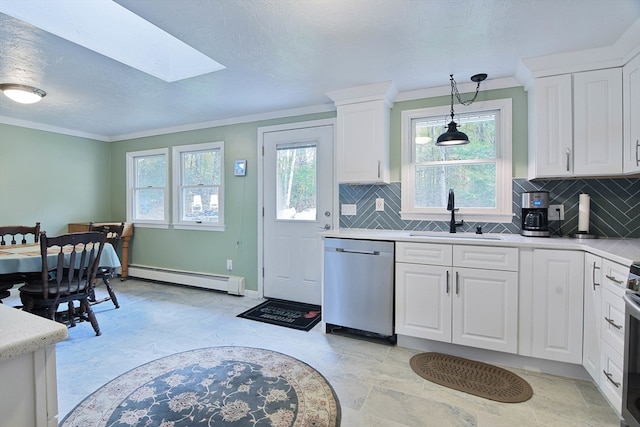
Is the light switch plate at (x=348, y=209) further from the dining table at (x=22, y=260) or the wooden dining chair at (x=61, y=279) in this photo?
the dining table at (x=22, y=260)

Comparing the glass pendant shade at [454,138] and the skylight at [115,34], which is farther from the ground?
the skylight at [115,34]

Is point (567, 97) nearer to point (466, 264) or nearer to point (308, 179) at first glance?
point (466, 264)

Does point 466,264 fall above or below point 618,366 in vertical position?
above

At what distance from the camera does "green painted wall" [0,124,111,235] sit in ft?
13.3

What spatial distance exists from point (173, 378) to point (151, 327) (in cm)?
107

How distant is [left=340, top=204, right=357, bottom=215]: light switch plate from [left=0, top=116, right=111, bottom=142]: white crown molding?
14.3 ft

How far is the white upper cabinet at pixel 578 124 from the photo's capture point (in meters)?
2.21

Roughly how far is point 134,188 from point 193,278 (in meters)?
1.90

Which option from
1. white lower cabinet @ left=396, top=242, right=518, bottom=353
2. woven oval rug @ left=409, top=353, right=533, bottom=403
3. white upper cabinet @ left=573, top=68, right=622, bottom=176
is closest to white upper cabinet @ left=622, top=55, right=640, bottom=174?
white upper cabinet @ left=573, top=68, right=622, bottom=176

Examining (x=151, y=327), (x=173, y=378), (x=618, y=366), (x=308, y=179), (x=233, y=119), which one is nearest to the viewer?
(x=618, y=366)

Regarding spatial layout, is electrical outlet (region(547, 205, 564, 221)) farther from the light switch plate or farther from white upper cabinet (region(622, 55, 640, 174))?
the light switch plate

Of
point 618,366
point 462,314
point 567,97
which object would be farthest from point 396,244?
point 567,97

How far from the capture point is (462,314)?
2.34m

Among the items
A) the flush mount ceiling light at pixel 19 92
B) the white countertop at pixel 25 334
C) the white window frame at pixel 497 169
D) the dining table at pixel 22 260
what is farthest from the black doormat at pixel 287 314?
the flush mount ceiling light at pixel 19 92
